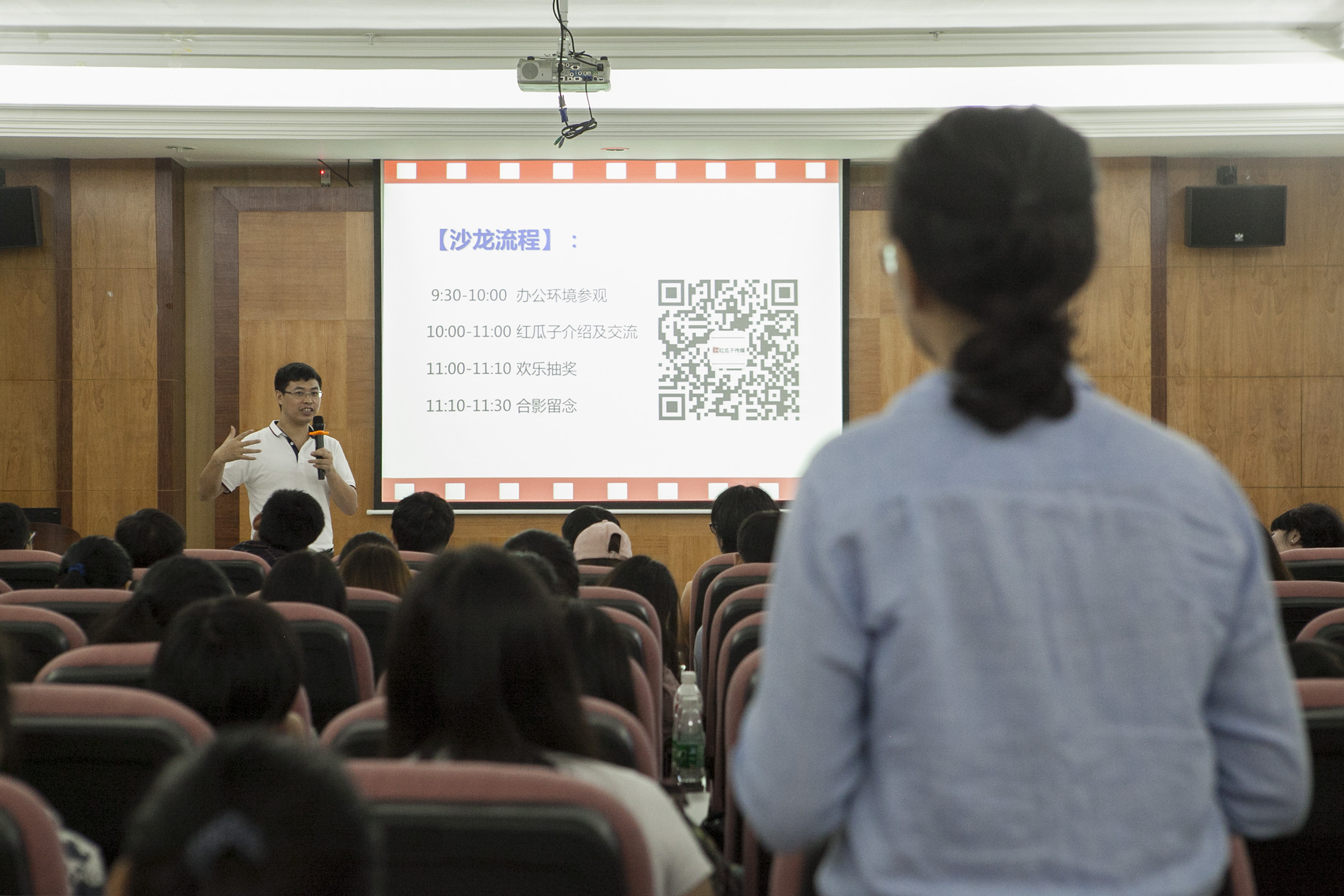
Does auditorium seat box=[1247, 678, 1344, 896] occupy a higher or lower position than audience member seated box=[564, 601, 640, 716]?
lower

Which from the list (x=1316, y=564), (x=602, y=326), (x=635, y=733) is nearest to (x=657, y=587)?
(x=635, y=733)

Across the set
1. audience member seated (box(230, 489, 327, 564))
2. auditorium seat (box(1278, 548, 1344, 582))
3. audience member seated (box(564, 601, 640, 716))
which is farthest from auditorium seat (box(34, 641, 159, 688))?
Answer: auditorium seat (box(1278, 548, 1344, 582))

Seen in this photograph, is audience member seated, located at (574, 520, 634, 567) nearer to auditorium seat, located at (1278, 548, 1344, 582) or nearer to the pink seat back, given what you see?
auditorium seat, located at (1278, 548, 1344, 582)

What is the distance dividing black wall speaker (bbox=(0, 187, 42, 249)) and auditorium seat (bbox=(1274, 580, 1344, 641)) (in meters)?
7.33

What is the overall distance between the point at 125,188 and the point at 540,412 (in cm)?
311

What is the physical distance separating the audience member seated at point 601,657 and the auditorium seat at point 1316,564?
2644mm

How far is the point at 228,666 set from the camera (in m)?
1.73

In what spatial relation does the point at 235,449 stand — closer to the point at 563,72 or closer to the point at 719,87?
the point at 563,72

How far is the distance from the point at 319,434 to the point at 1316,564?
4.34 metres

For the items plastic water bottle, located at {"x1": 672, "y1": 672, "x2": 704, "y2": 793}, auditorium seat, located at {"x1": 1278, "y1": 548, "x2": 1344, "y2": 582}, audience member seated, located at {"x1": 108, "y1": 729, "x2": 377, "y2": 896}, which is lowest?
plastic water bottle, located at {"x1": 672, "y1": 672, "x2": 704, "y2": 793}

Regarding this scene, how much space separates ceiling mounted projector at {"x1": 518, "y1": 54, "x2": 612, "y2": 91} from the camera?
5.60m

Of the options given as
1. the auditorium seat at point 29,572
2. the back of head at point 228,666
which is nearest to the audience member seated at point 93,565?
the auditorium seat at point 29,572

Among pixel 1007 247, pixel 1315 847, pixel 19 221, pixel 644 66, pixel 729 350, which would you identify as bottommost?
pixel 1315 847

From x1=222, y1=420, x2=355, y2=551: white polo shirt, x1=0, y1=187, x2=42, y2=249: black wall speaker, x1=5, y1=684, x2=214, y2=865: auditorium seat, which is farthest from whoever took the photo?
x1=0, y1=187, x2=42, y2=249: black wall speaker
